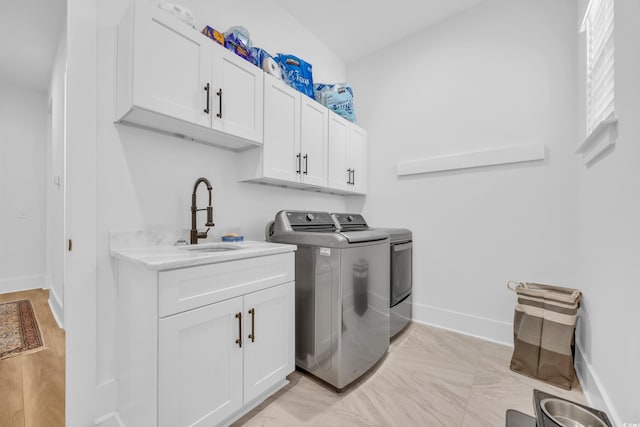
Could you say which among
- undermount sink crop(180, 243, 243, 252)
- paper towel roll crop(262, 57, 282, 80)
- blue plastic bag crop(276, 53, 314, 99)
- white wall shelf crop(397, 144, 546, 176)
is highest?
blue plastic bag crop(276, 53, 314, 99)

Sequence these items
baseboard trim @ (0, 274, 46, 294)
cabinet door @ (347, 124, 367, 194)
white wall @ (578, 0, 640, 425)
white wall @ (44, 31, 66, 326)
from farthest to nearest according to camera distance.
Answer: baseboard trim @ (0, 274, 46, 294)
cabinet door @ (347, 124, 367, 194)
white wall @ (44, 31, 66, 326)
white wall @ (578, 0, 640, 425)

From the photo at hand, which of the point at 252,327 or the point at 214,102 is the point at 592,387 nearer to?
the point at 252,327

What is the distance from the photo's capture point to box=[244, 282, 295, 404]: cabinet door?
1.30 meters

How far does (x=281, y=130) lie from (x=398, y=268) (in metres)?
1.57

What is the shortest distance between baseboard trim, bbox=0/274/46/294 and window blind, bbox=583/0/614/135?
582 centimetres

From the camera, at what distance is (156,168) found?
1.49m

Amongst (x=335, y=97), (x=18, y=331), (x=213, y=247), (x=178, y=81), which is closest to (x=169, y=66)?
(x=178, y=81)

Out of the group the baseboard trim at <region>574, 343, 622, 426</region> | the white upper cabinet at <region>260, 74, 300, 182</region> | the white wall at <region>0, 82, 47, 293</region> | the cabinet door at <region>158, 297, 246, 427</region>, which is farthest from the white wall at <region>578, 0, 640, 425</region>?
the white wall at <region>0, 82, 47, 293</region>

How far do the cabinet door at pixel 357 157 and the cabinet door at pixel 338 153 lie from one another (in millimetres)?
86

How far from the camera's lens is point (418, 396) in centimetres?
151

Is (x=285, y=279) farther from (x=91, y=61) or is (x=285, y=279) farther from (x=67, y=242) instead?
(x=91, y=61)

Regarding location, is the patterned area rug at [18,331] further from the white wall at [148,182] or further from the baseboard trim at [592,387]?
the baseboard trim at [592,387]

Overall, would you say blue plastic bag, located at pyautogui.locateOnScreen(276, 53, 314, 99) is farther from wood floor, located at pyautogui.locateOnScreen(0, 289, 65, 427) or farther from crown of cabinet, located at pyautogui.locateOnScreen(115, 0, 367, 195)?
wood floor, located at pyautogui.locateOnScreen(0, 289, 65, 427)

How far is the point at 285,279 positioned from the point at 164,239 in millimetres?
748
